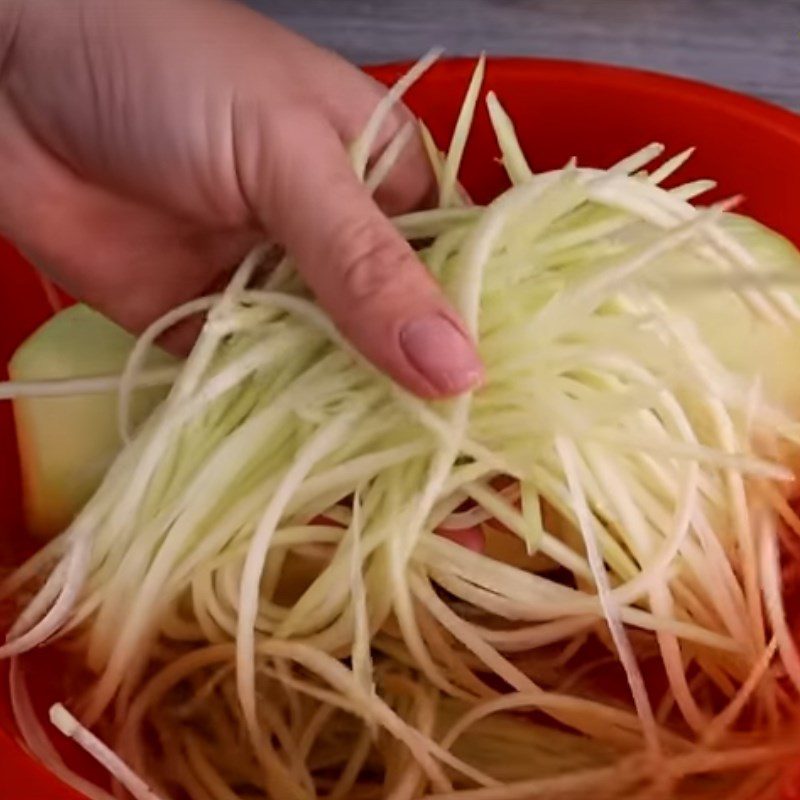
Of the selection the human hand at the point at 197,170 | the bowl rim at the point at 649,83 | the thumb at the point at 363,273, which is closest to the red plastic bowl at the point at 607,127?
the bowl rim at the point at 649,83

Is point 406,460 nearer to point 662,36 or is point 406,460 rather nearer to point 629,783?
point 629,783

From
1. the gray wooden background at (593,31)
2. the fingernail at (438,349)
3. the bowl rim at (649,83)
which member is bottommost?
the gray wooden background at (593,31)

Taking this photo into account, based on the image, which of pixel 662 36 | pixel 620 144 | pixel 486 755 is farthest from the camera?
pixel 662 36

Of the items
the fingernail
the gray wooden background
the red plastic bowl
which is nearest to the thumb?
the fingernail

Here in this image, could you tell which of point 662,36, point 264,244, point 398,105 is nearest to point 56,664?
point 264,244

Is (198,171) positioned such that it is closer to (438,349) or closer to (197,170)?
(197,170)

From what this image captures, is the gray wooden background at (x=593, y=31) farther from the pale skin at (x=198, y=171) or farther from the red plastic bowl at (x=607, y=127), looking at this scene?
the pale skin at (x=198, y=171)
